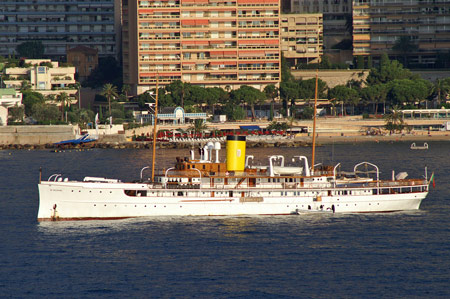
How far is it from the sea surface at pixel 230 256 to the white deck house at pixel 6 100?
9110cm

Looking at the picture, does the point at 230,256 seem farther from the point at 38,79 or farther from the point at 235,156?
the point at 38,79

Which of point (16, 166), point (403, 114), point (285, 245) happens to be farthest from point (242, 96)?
point (285, 245)

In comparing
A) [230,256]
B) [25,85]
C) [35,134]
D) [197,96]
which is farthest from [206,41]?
[230,256]

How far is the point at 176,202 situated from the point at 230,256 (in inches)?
480

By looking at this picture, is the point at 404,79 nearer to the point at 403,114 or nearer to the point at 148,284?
the point at 403,114

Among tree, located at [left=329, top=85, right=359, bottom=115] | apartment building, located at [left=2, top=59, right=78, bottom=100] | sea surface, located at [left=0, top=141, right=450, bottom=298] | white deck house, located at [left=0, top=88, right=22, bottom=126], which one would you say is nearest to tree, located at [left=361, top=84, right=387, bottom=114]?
tree, located at [left=329, top=85, right=359, bottom=115]

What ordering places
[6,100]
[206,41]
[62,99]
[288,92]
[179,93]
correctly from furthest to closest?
1. [206,41]
2. [288,92]
3. [179,93]
4. [62,99]
5. [6,100]

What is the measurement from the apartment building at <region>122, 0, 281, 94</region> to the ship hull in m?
121

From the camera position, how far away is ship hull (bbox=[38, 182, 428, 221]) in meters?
72.8

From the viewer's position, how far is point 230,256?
6353 centimetres

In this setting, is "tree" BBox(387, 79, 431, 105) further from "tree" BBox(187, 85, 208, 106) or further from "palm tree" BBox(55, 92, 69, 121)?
"palm tree" BBox(55, 92, 69, 121)

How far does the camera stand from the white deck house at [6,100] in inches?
6841

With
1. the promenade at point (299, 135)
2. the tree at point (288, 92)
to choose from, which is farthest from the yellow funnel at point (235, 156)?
the tree at point (288, 92)

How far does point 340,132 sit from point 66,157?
61.0m
